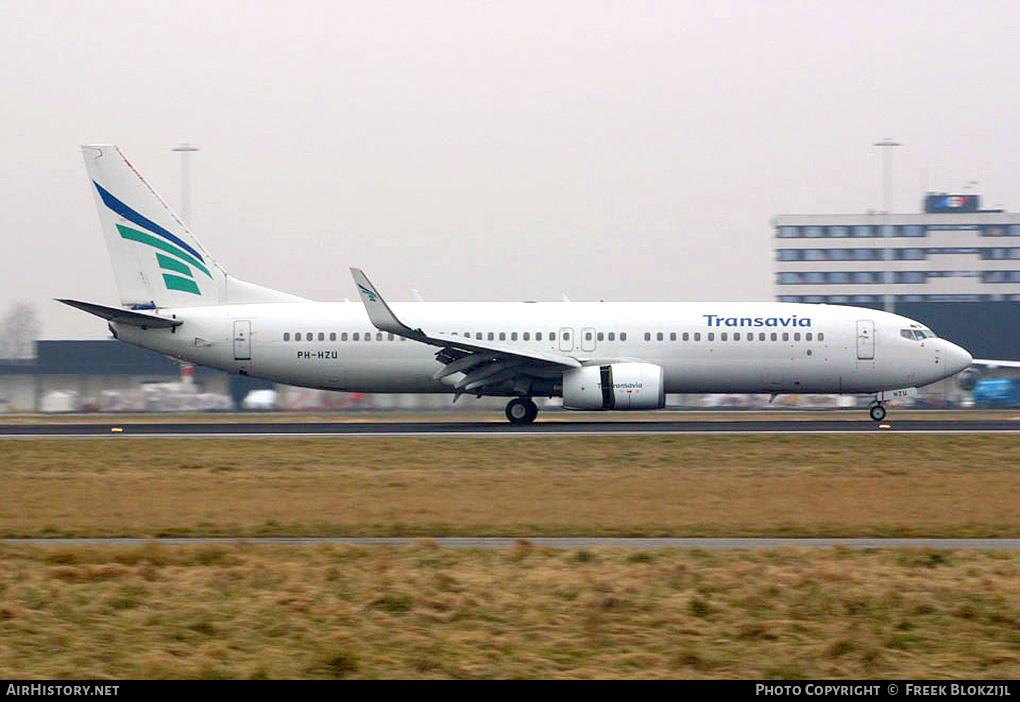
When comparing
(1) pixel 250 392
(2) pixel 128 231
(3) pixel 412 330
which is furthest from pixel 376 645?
(1) pixel 250 392

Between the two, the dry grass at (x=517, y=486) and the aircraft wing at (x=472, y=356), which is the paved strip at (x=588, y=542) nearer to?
the dry grass at (x=517, y=486)

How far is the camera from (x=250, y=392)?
64.9 m

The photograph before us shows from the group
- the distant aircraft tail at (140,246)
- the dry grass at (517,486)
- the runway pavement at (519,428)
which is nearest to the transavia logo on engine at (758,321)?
the runway pavement at (519,428)

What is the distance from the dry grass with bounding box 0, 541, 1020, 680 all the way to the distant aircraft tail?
25.0 meters

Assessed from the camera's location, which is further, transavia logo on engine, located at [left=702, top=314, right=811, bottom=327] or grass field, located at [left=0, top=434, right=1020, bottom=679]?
transavia logo on engine, located at [left=702, top=314, right=811, bottom=327]

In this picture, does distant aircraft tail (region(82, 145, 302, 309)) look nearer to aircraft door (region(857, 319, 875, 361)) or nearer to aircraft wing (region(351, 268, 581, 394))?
aircraft wing (region(351, 268, 581, 394))

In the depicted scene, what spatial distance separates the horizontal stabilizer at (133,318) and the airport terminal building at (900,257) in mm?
88008

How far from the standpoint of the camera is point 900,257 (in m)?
122

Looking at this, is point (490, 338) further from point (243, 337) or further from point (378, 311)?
point (243, 337)

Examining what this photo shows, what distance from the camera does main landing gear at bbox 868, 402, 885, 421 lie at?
3984 centimetres

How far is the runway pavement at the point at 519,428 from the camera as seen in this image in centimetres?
3515

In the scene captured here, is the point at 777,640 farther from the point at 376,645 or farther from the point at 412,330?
the point at 412,330

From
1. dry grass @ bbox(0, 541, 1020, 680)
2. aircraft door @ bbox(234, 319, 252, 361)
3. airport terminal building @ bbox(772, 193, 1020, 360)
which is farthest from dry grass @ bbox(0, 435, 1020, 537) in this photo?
airport terminal building @ bbox(772, 193, 1020, 360)
